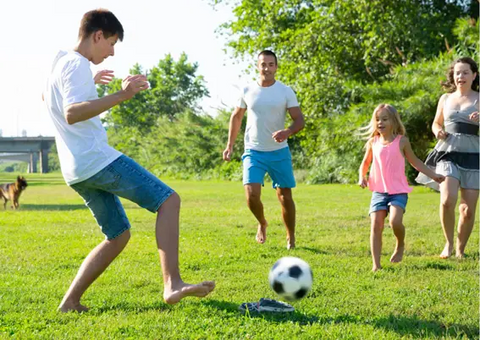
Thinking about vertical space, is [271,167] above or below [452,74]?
below

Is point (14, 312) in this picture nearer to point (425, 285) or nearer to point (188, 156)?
point (425, 285)

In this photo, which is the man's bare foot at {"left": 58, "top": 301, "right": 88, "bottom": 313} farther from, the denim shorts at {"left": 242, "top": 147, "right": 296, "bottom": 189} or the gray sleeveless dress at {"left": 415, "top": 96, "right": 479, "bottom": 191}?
the gray sleeveless dress at {"left": 415, "top": 96, "right": 479, "bottom": 191}

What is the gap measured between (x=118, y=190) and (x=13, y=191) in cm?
1294

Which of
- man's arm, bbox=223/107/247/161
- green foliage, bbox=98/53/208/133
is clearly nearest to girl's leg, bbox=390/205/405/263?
man's arm, bbox=223/107/247/161

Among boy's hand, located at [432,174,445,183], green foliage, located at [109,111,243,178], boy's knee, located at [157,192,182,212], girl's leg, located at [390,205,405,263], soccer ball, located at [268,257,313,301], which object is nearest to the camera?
boy's knee, located at [157,192,182,212]

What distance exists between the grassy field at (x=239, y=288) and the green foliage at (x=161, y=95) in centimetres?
5341

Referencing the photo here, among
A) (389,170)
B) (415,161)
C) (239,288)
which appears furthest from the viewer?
(415,161)

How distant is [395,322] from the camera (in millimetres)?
4266

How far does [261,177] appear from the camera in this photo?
7.84 metres

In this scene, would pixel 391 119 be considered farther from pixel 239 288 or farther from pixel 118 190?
pixel 118 190

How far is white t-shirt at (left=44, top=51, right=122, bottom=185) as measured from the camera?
411 cm

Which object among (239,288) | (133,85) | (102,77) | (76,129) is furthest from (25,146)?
(133,85)

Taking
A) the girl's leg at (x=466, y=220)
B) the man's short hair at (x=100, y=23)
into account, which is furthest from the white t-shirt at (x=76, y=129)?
the girl's leg at (x=466, y=220)

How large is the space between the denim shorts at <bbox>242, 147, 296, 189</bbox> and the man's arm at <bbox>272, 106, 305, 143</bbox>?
404mm
